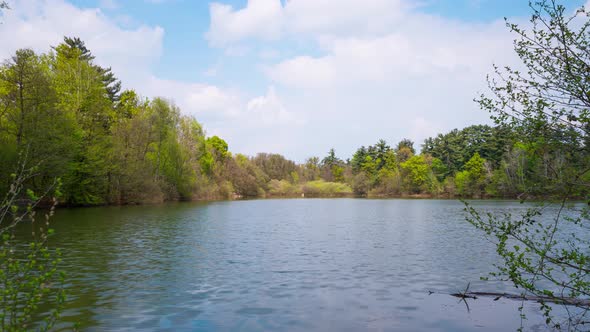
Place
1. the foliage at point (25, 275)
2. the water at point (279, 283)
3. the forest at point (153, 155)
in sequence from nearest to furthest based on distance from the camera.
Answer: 1. the foliage at point (25, 275)
2. the water at point (279, 283)
3. the forest at point (153, 155)

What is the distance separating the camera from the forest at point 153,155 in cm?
3158

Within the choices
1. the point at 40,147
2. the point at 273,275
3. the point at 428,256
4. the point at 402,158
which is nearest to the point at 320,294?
the point at 273,275

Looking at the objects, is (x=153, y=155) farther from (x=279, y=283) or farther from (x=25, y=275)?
(x=25, y=275)

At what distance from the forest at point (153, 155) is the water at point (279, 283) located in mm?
3132

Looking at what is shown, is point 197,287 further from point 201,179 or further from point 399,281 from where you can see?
point 201,179

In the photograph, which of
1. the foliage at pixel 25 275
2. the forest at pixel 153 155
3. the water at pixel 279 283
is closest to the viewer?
the foliage at pixel 25 275

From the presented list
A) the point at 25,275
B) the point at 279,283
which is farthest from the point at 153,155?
the point at 25,275

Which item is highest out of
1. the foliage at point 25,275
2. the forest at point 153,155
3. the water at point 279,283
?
the forest at point 153,155

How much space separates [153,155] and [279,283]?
1991 inches

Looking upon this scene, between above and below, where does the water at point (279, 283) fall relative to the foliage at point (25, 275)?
below

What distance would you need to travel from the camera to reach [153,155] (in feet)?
193

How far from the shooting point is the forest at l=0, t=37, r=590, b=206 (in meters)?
31.6

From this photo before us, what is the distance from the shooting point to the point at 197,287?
11.7m

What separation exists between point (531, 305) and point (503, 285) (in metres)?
1.72
